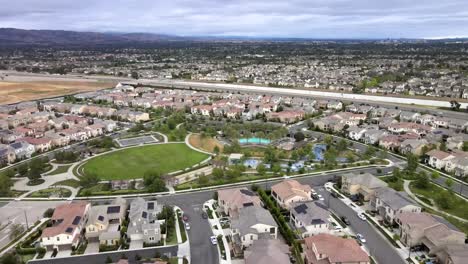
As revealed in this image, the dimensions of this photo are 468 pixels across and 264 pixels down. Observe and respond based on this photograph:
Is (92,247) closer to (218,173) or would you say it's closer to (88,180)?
(88,180)

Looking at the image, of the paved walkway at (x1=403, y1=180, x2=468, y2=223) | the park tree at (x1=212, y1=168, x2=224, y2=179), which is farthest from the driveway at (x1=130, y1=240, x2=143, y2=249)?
the paved walkway at (x1=403, y1=180, x2=468, y2=223)

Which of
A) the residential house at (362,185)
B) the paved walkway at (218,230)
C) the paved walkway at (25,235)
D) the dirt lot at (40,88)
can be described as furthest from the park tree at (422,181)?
the dirt lot at (40,88)

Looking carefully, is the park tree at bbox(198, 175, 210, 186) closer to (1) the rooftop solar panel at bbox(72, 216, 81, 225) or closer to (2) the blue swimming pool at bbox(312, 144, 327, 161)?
(1) the rooftop solar panel at bbox(72, 216, 81, 225)

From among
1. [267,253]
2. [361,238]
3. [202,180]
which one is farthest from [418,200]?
[202,180]

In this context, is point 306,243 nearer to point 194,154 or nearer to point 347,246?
point 347,246

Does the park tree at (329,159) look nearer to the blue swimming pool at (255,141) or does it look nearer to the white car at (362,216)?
the blue swimming pool at (255,141)

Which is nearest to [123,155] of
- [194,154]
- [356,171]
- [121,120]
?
[194,154]
